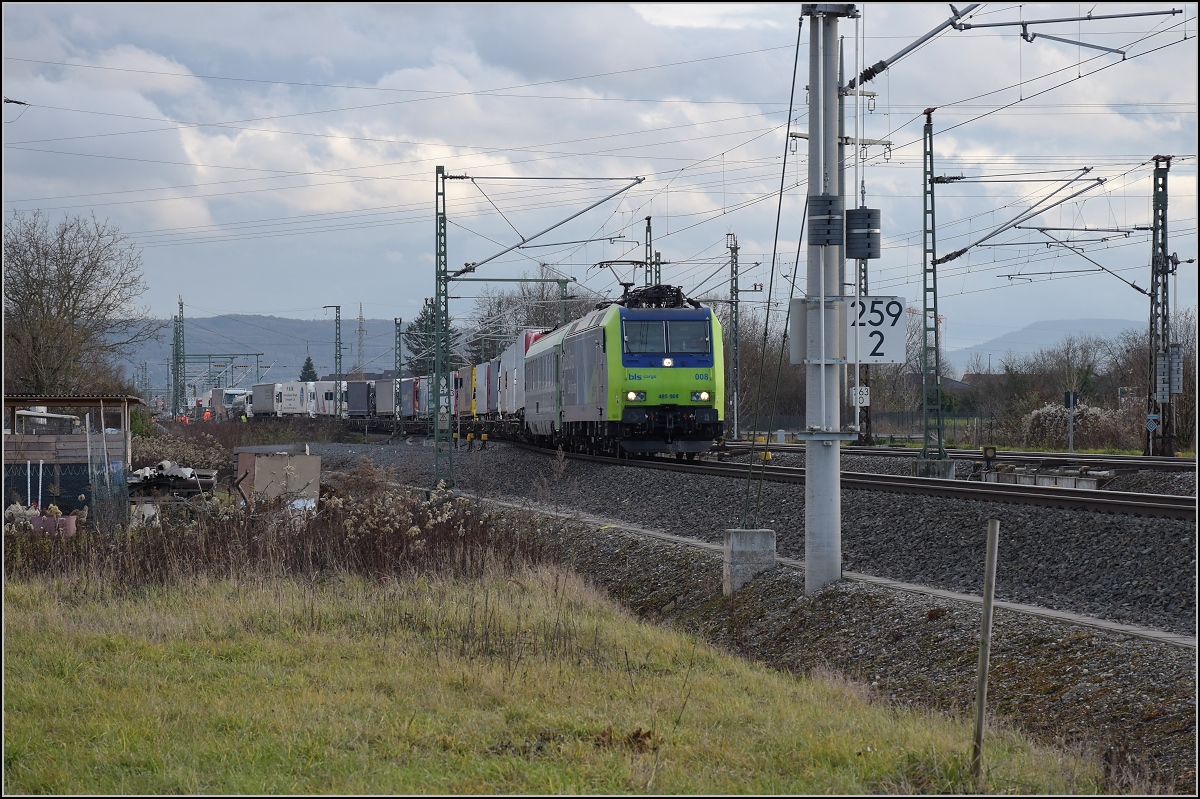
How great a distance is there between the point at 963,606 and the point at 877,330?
9.25ft

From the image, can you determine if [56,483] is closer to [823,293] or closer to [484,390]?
[823,293]

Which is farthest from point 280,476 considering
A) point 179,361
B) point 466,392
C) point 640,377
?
point 179,361

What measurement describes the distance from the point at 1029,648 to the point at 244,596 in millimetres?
7126

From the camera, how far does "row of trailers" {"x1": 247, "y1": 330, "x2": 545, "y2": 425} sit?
46.7 metres

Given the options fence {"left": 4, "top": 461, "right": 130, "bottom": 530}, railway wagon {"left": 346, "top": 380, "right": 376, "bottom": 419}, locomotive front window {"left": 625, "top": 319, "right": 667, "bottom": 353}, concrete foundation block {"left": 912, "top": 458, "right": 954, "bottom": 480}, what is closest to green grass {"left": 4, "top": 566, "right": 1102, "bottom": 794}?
fence {"left": 4, "top": 461, "right": 130, "bottom": 530}

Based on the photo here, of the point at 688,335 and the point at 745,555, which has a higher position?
the point at 688,335

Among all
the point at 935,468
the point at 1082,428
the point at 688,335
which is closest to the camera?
the point at 688,335

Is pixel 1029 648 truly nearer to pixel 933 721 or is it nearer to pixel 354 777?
pixel 933 721

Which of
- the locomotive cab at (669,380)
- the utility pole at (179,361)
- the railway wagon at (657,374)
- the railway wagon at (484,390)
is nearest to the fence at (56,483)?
the railway wagon at (657,374)

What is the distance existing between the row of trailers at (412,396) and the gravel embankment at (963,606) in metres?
17.2

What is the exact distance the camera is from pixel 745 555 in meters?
13.6

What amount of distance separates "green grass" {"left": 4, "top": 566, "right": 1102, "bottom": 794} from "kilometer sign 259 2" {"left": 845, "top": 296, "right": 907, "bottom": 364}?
326 cm

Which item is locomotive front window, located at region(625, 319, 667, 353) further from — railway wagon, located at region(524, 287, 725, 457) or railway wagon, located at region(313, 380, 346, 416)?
railway wagon, located at region(313, 380, 346, 416)

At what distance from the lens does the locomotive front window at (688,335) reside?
27.5m
